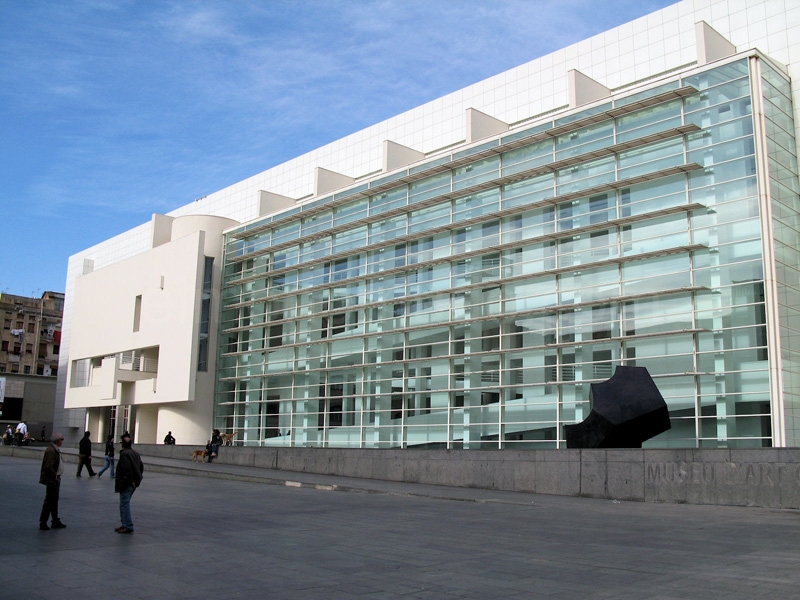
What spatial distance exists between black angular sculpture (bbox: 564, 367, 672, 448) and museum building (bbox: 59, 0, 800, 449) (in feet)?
14.0

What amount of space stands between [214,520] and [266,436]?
28.5 meters

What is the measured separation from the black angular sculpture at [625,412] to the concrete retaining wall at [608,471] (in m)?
0.63

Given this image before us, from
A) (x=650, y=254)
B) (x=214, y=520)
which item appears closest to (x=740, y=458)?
(x=650, y=254)

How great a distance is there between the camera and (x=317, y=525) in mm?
13953

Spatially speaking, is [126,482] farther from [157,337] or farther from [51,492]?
[157,337]

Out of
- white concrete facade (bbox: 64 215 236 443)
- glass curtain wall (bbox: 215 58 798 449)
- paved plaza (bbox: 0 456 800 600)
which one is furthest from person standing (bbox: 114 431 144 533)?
white concrete facade (bbox: 64 215 236 443)

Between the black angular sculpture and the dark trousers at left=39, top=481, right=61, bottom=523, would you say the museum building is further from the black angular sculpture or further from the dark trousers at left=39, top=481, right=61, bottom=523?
the dark trousers at left=39, top=481, right=61, bottom=523

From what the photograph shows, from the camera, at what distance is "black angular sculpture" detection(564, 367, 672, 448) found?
2141cm

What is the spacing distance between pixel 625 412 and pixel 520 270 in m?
10.7

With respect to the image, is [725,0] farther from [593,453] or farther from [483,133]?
[593,453]

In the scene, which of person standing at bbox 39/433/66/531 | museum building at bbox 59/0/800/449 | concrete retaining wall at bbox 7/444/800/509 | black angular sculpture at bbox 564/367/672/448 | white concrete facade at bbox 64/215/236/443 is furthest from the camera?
white concrete facade at bbox 64/215/236/443

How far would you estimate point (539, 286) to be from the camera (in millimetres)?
30500

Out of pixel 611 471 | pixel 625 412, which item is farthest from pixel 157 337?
pixel 611 471

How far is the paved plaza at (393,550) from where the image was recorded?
812 cm
